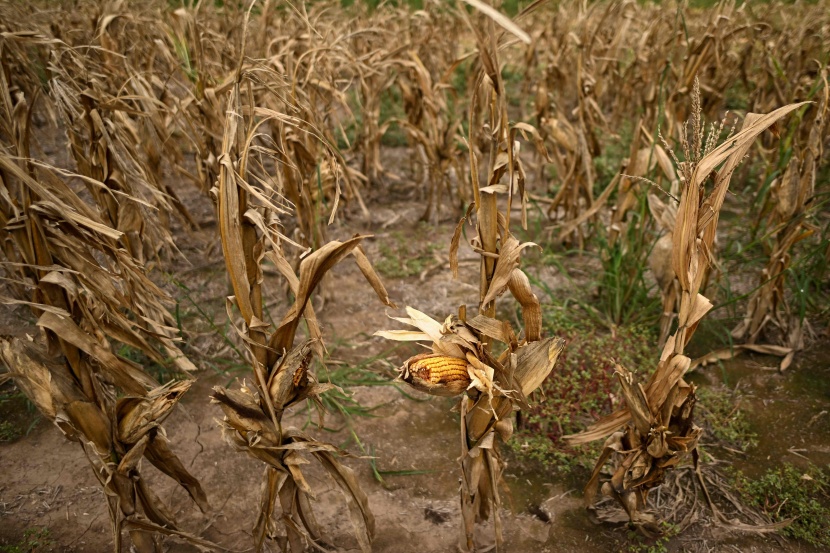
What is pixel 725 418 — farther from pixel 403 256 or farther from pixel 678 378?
pixel 403 256

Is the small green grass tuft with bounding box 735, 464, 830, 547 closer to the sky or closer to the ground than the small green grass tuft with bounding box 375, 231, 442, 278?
closer to the ground

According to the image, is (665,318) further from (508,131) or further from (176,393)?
(176,393)

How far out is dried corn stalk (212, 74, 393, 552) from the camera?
4.25 ft

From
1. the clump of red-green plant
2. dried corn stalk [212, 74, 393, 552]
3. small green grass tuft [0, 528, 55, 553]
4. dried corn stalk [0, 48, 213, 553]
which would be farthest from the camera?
the clump of red-green plant

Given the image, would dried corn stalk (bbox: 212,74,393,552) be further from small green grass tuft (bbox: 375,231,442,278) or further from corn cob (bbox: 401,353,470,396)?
small green grass tuft (bbox: 375,231,442,278)

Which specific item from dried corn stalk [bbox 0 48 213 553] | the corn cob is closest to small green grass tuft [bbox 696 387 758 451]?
the corn cob

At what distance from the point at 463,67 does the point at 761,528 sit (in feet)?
20.1

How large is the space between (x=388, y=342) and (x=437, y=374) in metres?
1.36

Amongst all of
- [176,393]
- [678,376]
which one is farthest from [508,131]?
[176,393]

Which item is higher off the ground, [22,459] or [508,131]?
[508,131]

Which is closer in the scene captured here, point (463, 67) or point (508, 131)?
point (508, 131)

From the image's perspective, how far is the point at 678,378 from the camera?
1574mm

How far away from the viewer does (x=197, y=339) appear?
2.74m

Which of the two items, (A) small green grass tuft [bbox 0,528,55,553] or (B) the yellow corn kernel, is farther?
(A) small green grass tuft [bbox 0,528,55,553]
